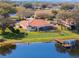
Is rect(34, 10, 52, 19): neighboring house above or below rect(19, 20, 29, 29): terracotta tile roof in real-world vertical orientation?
above

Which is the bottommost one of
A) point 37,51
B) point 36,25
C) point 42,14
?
point 37,51

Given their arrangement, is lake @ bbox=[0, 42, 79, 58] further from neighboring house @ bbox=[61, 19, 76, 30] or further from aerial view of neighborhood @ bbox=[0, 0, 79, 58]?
neighboring house @ bbox=[61, 19, 76, 30]

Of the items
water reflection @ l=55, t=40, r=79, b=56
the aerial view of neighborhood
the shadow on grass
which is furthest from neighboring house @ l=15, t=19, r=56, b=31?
water reflection @ l=55, t=40, r=79, b=56

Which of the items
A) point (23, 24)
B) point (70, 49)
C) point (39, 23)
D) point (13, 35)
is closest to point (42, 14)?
point (39, 23)

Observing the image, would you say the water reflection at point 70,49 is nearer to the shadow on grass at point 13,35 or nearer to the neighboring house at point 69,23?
the neighboring house at point 69,23

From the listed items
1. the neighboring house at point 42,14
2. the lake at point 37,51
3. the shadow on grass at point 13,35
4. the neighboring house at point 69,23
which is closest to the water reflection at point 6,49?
the lake at point 37,51

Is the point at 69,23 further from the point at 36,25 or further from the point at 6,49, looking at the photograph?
the point at 6,49
